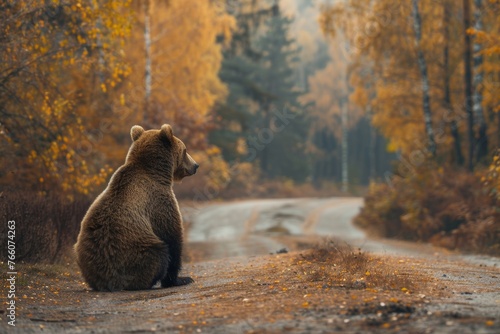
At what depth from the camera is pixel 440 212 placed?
70.1 feet

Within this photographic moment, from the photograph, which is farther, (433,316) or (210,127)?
(210,127)

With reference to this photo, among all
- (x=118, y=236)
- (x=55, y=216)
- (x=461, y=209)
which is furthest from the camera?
(x=461, y=209)

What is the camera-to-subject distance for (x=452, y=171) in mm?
23219

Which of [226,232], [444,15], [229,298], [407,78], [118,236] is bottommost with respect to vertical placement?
[226,232]

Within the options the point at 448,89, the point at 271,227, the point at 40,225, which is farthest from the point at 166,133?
the point at 448,89

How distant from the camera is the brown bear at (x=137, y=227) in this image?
852 cm

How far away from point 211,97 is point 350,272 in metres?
26.5

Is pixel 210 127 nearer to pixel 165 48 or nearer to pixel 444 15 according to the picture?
pixel 165 48

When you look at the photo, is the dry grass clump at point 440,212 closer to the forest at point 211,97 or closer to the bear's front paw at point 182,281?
the forest at point 211,97

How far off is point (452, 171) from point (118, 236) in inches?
668

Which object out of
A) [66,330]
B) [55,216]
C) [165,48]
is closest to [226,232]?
[165,48]

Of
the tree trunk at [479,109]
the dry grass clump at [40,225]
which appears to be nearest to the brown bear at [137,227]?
the dry grass clump at [40,225]

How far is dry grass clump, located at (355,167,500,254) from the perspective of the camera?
59.6ft

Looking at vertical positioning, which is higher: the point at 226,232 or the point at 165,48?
the point at 165,48
